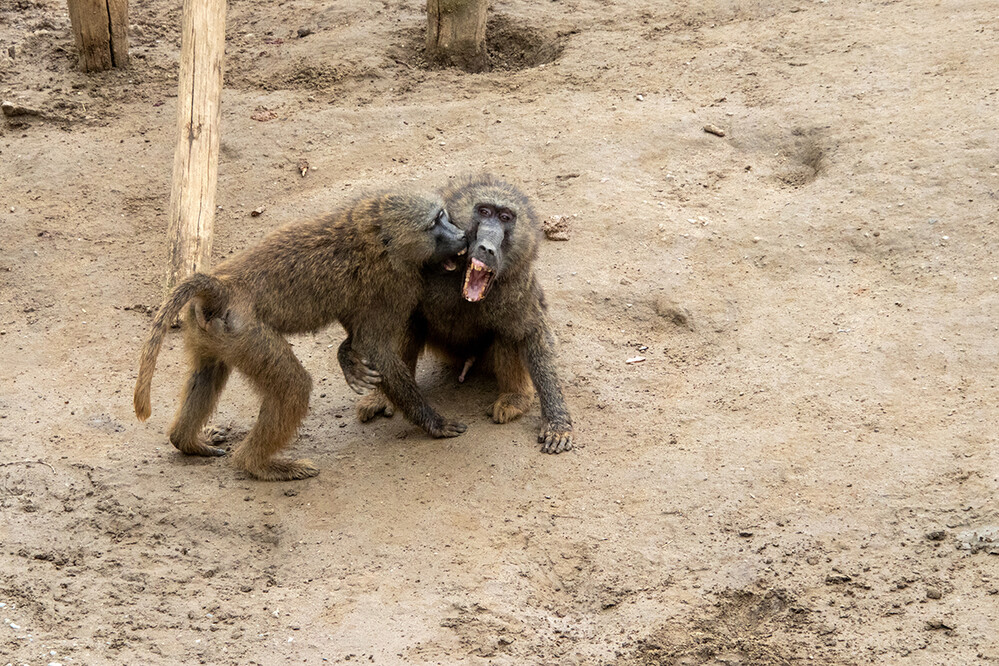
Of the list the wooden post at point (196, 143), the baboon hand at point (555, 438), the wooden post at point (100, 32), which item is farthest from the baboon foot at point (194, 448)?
the wooden post at point (100, 32)

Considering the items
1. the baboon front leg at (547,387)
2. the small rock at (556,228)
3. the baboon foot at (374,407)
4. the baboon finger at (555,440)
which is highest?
the small rock at (556,228)

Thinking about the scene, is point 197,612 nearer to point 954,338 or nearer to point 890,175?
point 954,338

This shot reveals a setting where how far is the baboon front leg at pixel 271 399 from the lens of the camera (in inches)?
215

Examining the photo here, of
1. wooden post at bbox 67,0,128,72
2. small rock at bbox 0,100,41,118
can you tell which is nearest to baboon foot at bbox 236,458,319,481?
small rock at bbox 0,100,41,118

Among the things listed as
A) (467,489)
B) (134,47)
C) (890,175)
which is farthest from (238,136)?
(890,175)

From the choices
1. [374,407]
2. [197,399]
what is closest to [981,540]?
[374,407]

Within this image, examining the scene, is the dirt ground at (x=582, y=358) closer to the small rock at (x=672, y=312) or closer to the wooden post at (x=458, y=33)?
the small rock at (x=672, y=312)

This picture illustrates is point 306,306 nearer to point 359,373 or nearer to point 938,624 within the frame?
point 359,373

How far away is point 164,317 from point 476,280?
61.7 inches

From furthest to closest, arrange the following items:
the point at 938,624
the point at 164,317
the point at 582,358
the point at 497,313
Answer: the point at 582,358 < the point at 497,313 < the point at 164,317 < the point at 938,624

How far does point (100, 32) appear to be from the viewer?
937cm

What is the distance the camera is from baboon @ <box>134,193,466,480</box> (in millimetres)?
5527

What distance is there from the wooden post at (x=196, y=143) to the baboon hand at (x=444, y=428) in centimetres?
195

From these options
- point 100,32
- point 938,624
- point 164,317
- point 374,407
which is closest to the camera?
point 938,624
